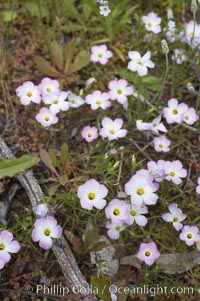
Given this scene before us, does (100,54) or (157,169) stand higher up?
(100,54)

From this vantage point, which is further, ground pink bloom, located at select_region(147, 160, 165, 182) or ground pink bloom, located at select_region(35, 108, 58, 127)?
ground pink bloom, located at select_region(35, 108, 58, 127)

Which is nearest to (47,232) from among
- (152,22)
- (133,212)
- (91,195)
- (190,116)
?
(91,195)

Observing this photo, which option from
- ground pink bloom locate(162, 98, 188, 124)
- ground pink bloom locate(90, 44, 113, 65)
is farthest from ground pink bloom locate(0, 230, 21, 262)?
ground pink bloom locate(90, 44, 113, 65)

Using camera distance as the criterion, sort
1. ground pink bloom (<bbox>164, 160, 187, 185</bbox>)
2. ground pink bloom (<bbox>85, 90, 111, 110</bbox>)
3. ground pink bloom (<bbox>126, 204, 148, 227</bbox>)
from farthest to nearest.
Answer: ground pink bloom (<bbox>85, 90, 111, 110</bbox>) < ground pink bloom (<bbox>164, 160, 187, 185</bbox>) < ground pink bloom (<bbox>126, 204, 148, 227</bbox>)

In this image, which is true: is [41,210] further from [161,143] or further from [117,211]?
[161,143]

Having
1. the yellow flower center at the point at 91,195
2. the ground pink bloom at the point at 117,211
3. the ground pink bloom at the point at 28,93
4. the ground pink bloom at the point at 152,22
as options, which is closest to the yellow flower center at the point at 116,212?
the ground pink bloom at the point at 117,211

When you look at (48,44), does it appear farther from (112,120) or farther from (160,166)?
Result: (160,166)

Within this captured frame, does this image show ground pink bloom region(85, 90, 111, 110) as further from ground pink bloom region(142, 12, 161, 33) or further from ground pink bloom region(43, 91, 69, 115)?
ground pink bloom region(142, 12, 161, 33)
